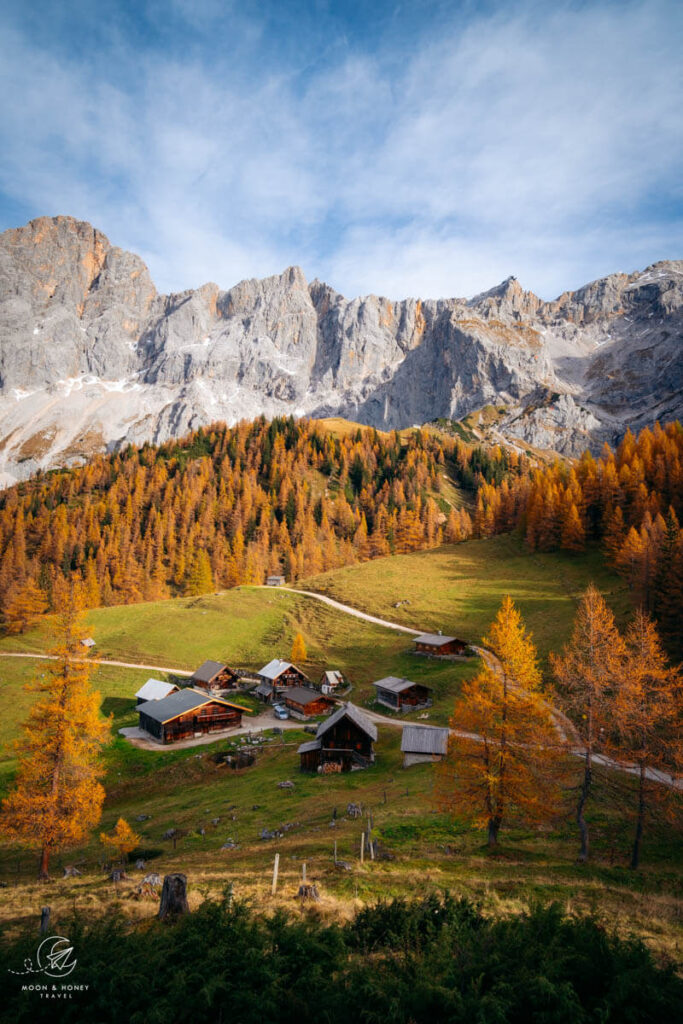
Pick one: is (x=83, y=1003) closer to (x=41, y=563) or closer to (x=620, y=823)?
(x=620, y=823)

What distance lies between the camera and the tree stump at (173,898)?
1223 centimetres

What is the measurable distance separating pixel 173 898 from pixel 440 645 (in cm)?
5073

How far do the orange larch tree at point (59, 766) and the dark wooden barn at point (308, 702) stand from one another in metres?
29.4

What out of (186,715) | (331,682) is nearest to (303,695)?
(331,682)

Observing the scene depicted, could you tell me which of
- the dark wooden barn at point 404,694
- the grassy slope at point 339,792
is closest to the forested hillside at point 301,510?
the grassy slope at point 339,792

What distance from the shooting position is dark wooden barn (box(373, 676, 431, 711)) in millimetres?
51469

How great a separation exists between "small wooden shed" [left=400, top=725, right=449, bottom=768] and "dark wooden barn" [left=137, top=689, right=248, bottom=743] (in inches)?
875

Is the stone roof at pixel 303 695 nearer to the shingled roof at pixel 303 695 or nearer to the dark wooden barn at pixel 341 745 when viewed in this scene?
the shingled roof at pixel 303 695

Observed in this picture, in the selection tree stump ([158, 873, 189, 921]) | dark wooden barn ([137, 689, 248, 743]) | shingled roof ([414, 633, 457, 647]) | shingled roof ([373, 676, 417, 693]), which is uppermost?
tree stump ([158, 873, 189, 921])

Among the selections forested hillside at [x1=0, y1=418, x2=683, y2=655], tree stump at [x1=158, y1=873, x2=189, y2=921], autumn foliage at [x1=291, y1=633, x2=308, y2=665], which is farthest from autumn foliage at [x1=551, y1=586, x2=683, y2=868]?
autumn foliage at [x1=291, y1=633, x2=308, y2=665]

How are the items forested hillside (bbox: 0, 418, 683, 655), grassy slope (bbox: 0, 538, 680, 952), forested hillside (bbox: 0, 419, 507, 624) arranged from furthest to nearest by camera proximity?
forested hillside (bbox: 0, 419, 507, 624) → forested hillside (bbox: 0, 418, 683, 655) → grassy slope (bbox: 0, 538, 680, 952)

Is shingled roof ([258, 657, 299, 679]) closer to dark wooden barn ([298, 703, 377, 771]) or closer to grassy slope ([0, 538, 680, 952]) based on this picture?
grassy slope ([0, 538, 680, 952])

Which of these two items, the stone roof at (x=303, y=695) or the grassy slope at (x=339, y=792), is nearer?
the grassy slope at (x=339, y=792)

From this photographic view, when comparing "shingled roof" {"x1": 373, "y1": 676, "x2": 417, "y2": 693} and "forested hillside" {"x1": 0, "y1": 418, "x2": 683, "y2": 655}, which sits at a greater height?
"forested hillside" {"x1": 0, "y1": 418, "x2": 683, "y2": 655}
